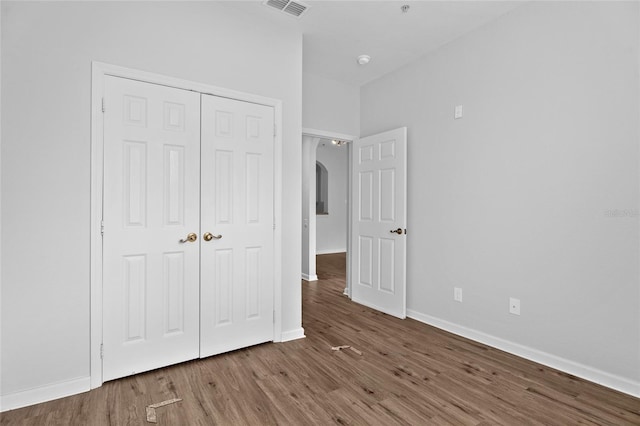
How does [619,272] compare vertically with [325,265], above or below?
above

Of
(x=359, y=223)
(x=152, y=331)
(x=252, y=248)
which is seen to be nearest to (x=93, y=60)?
(x=252, y=248)

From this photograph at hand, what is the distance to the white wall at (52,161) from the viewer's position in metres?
1.98

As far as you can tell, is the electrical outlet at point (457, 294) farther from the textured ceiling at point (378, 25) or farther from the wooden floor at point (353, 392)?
the textured ceiling at point (378, 25)

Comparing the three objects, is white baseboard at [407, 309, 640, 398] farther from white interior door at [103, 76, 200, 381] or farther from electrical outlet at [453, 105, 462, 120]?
white interior door at [103, 76, 200, 381]

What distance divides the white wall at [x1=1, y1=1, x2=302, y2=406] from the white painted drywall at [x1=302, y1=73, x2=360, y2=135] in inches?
68.7

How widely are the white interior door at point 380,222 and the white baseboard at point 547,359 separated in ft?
1.90

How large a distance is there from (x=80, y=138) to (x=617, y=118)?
355 centimetres

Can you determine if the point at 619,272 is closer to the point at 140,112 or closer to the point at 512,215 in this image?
the point at 512,215

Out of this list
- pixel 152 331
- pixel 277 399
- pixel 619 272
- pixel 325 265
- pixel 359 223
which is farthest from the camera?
pixel 325 265

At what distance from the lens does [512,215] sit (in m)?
2.81

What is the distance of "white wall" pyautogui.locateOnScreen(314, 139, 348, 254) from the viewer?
8828mm

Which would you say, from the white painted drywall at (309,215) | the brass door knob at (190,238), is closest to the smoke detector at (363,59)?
the white painted drywall at (309,215)

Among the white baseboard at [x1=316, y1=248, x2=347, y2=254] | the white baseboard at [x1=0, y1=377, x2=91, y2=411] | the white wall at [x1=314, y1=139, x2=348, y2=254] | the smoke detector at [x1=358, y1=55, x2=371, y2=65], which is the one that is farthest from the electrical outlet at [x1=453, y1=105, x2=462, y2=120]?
the white baseboard at [x1=316, y1=248, x2=347, y2=254]

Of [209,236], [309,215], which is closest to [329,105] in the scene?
[309,215]
